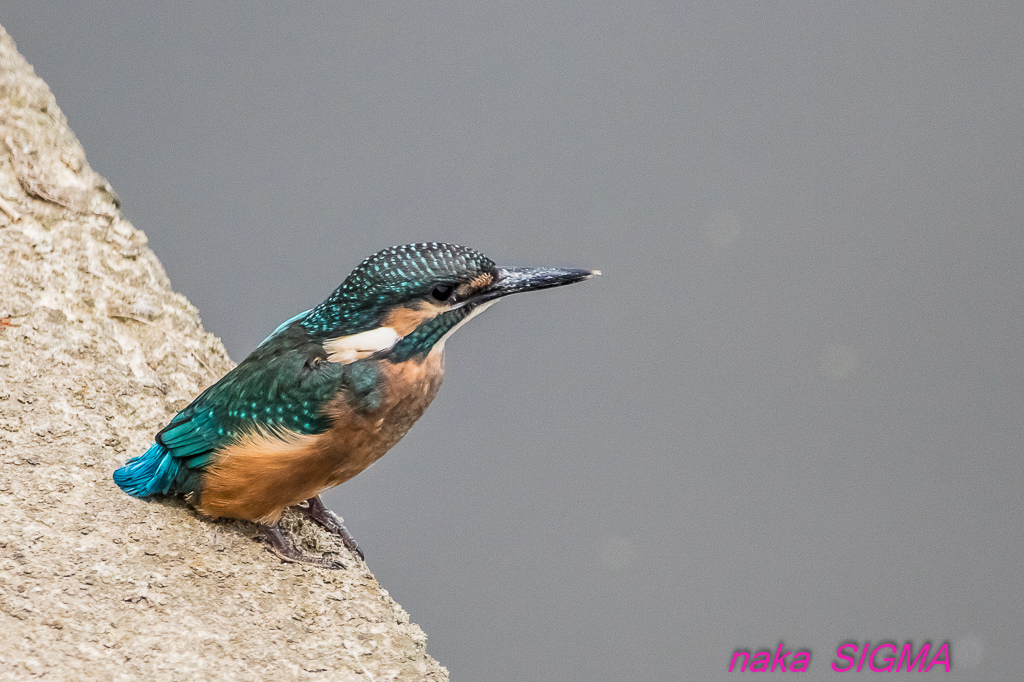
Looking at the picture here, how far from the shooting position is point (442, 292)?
184cm

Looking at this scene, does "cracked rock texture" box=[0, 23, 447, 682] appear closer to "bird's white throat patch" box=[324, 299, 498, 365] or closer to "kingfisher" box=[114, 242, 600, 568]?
"kingfisher" box=[114, 242, 600, 568]

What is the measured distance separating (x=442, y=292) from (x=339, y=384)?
0.90 ft

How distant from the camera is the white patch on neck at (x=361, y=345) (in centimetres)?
187

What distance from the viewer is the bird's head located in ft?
5.98

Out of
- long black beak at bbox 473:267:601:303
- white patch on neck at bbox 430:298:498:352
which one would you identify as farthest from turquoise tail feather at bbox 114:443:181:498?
long black beak at bbox 473:267:601:303

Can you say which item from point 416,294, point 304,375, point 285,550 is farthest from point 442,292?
point 285,550

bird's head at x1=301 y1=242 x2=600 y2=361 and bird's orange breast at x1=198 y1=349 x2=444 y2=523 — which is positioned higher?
bird's head at x1=301 y1=242 x2=600 y2=361

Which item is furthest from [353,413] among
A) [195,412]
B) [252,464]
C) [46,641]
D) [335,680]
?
[46,641]

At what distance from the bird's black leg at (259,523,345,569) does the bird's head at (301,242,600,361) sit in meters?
0.50

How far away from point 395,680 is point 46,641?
670mm

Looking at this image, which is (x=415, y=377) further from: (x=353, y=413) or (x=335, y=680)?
(x=335, y=680)

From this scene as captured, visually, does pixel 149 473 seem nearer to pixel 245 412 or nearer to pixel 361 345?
pixel 245 412

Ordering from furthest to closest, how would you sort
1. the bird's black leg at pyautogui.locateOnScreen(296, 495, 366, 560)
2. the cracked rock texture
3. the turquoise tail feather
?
the bird's black leg at pyautogui.locateOnScreen(296, 495, 366, 560) → the turquoise tail feather → the cracked rock texture

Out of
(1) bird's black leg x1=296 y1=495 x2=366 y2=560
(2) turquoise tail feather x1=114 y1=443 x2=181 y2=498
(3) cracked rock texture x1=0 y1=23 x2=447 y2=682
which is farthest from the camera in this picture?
(1) bird's black leg x1=296 y1=495 x2=366 y2=560
